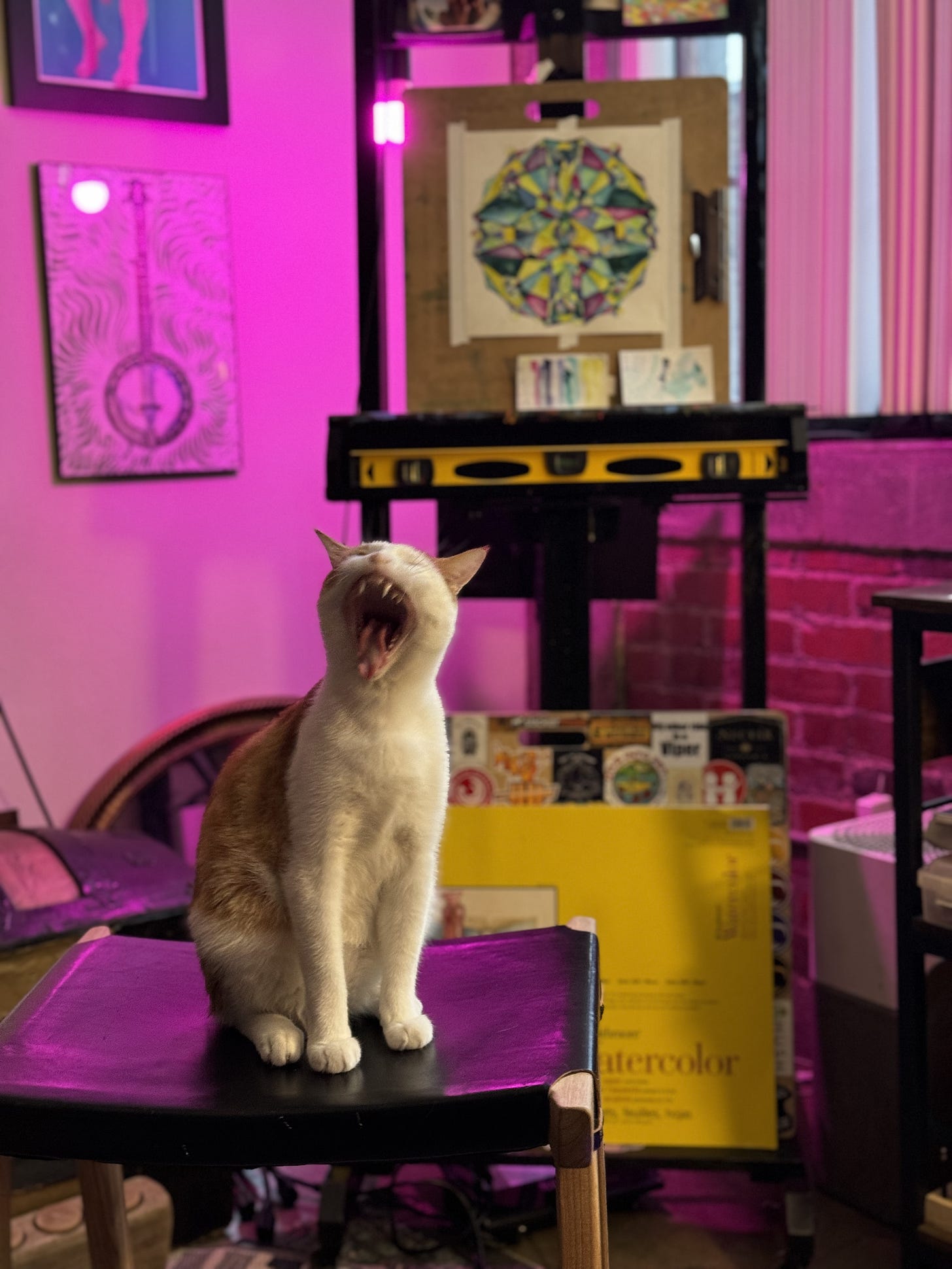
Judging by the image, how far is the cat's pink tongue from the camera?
2.96 ft

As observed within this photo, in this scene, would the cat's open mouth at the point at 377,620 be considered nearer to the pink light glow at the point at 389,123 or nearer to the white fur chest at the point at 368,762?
the white fur chest at the point at 368,762

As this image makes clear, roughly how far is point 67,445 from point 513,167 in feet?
2.89

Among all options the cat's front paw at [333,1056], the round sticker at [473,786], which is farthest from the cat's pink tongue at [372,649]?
the round sticker at [473,786]

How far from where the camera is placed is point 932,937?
1.59 m

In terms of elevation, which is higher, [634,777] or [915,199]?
[915,199]

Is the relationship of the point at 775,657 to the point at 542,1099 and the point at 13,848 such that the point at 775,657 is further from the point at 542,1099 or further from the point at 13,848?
the point at 542,1099

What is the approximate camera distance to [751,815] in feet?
5.82

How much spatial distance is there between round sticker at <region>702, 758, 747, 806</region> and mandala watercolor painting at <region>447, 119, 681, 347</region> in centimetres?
57

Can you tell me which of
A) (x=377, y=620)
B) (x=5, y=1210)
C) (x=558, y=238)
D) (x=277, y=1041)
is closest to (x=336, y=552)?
(x=377, y=620)

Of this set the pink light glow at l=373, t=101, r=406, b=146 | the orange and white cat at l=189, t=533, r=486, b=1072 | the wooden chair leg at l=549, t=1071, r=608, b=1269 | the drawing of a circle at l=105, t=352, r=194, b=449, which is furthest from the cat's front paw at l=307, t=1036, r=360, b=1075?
the drawing of a circle at l=105, t=352, r=194, b=449

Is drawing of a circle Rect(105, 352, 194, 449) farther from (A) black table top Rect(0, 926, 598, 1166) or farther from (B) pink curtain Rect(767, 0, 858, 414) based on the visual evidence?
(A) black table top Rect(0, 926, 598, 1166)

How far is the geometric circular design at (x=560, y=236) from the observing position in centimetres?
186

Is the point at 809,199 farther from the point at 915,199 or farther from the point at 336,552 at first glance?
the point at 336,552

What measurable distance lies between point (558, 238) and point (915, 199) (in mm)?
667
